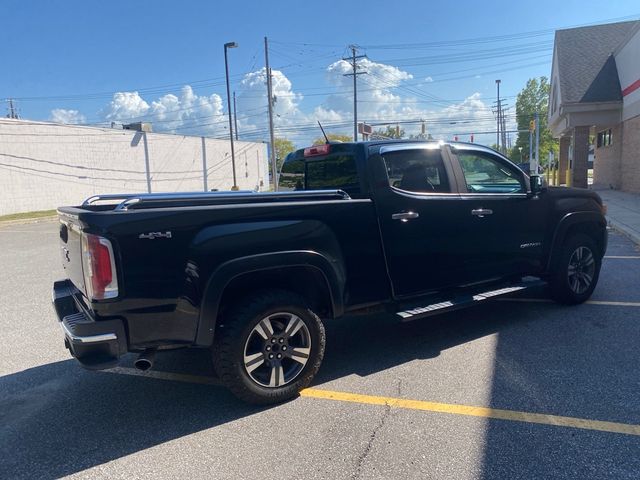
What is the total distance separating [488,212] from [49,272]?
7.64 meters

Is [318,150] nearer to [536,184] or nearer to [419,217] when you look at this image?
[419,217]

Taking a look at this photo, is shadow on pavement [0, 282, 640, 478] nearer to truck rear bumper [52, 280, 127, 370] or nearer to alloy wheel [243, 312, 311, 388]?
alloy wheel [243, 312, 311, 388]

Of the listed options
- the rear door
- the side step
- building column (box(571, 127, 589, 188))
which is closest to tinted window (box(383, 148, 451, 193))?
the rear door

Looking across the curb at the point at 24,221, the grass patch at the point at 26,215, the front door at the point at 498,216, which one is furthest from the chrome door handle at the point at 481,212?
the grass patch at the point at 26,215

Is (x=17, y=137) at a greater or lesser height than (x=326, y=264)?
greater

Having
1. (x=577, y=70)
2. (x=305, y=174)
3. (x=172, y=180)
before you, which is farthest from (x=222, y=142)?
(x=305, y=174)

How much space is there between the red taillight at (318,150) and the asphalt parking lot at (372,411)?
1883 millimetres

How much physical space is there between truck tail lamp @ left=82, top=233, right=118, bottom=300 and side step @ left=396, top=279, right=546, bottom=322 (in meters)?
2.30

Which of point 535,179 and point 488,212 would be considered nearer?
point 488,212

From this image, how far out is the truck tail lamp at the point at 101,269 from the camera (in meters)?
2.98

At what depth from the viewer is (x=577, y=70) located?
23922 millimetres

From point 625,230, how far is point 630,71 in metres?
13.0

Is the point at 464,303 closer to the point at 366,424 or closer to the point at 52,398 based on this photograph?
the point at 366,424

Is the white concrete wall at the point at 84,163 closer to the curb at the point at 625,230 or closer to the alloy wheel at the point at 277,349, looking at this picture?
the alloy wheel at the point at 277,349
